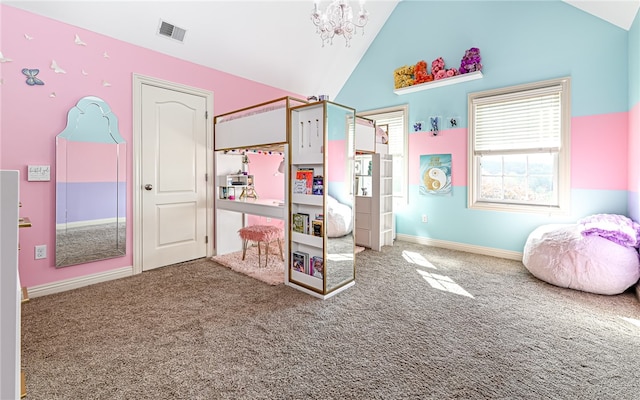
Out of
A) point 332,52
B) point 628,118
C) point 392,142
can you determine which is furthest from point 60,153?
point 628,118

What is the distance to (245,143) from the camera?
11.5 ft

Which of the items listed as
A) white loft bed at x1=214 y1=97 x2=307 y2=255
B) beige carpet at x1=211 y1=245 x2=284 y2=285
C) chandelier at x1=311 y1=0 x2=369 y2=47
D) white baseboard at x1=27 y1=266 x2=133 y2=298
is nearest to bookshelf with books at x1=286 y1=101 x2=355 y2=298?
white loft bed at x1=214 y1=97 x2=307 y2=255

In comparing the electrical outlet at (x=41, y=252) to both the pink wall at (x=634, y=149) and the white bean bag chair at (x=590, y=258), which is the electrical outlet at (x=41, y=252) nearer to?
the white bean bag chair at (x=590, y=258)

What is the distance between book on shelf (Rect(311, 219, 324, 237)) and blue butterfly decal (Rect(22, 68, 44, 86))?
272cm

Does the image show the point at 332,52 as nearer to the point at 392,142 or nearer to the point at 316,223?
the point at 392,142

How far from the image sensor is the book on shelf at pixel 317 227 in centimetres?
275

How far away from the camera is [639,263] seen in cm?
271

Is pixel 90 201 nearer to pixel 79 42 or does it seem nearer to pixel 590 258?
pixel 79 42

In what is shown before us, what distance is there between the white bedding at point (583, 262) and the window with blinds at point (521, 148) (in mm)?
714

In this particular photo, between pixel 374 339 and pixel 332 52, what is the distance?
4.40 meters

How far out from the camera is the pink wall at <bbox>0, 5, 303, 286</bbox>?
2588 millimetres

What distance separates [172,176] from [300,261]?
1.93 meters

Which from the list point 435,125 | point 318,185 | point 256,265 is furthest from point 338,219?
point 435,125

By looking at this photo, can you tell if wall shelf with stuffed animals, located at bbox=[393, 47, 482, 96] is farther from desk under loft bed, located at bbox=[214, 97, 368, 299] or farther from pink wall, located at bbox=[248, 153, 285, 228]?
Result: pink wall, located at bbox=[248, 153, 285, 228]
